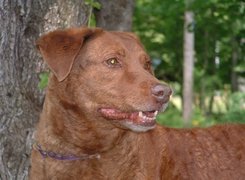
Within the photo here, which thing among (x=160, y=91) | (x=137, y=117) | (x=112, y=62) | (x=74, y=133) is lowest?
(x=74, y=133)

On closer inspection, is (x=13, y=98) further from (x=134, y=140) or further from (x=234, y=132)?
(x=234, y=132)

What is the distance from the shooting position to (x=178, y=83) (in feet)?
76.9

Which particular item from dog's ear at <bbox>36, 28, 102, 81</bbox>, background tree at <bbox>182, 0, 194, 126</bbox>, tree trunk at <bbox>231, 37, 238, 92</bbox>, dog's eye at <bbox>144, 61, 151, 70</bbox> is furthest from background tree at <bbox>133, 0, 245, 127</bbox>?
dog's ear at <bbox>36, 28, 102, 81</bbox>

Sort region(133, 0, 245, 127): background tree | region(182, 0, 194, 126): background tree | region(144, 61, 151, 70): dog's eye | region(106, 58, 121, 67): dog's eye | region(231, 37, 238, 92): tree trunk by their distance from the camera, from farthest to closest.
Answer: region(231, 37, 238, 92): tree trunk
region(133, 0, 245, 127): background tree
region(182, 0, 194, 126): background tree
region(144, 61, 151, 70): dog's eye
region(106, 58, 121, 67): dog's eye

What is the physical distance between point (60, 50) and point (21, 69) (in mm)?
1487

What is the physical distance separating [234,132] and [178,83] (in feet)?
60.0

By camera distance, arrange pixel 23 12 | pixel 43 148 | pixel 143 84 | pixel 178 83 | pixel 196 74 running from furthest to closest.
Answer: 1. pixel 178 83
2. pixel 196 74
3. pixel 23 12
4. pixel 43 148
5. pixel 143 84

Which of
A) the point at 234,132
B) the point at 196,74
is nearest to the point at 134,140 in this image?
the point at 234,132

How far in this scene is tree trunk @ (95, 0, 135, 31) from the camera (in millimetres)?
7598

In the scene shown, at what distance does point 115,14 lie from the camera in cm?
763

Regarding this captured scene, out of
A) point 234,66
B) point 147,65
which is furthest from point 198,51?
point 147,65

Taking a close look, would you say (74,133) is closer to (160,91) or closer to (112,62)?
(112,62)

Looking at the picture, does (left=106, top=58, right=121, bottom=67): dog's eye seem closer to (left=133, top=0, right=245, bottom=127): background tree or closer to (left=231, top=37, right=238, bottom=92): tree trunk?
(left=133, top=0, right=245, bottom=127): background tree

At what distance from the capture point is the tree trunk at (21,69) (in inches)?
218
